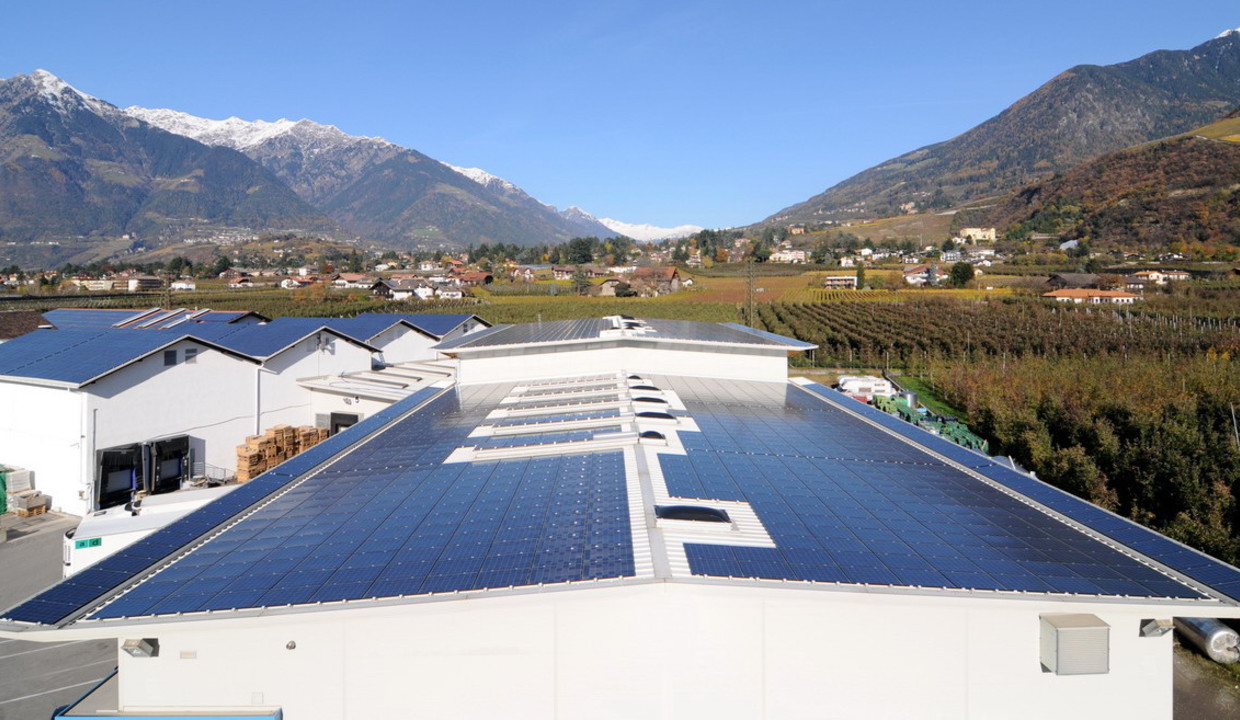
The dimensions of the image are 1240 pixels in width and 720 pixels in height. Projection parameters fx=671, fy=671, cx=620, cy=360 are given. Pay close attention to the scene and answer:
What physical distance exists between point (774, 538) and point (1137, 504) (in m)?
10.8

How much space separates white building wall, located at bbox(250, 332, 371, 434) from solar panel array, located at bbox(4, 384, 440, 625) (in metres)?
9.39

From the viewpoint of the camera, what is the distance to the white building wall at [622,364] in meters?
15.7

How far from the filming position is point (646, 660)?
498 centimetres

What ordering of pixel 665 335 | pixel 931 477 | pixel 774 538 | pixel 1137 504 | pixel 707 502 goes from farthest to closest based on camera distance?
1. pixel 665 335
2. pixel 1137 504
3. pixel 931 477
4. pixel 707 502
5. pixel 774 538

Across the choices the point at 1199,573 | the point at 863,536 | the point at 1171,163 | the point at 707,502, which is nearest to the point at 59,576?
the point at 707,502

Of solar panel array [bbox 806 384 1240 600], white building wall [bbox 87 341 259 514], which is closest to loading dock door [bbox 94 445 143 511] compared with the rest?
white building wall [bbox 87 341 259 514]

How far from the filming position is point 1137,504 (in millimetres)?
12539

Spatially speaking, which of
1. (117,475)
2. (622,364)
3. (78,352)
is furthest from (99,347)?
(622,364)

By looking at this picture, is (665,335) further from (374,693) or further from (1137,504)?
(374,693)

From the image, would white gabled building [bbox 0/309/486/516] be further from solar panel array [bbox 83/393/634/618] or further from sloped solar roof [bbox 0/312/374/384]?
solar panel array [bbox 83/393/634/618]

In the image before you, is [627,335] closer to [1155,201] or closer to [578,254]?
[1155,201]

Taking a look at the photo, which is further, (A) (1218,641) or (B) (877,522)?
(A) (1218,641)

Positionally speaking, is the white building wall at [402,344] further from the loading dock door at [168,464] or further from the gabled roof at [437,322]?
the loading dock door at [168,464]

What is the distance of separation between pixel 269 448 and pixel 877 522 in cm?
1417
